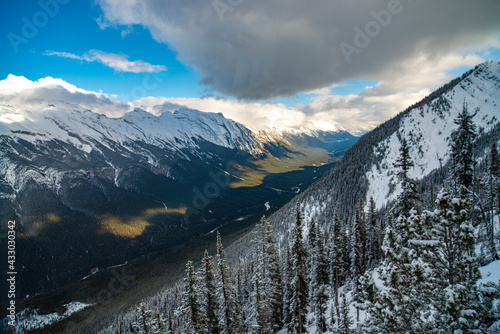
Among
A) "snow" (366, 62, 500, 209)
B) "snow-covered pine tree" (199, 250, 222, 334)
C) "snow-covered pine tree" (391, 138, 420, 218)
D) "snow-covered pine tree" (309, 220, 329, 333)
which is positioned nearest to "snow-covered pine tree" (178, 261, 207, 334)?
"snow-covered pine tree" (199, 250, 222, 334)

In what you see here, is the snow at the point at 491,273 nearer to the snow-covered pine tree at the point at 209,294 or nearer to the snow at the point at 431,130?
the snow-covered pine tree at the point at 209,294

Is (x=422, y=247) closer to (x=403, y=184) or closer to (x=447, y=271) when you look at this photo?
(x=447, y=271)

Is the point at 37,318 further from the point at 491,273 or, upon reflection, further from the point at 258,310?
the point at 491,273

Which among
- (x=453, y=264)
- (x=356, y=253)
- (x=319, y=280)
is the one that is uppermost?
(x=453, y=264)

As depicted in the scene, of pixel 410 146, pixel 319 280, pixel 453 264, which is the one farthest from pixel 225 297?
pixel 410 146

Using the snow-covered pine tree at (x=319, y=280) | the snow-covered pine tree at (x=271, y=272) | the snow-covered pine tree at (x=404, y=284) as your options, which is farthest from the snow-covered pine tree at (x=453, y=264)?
the snow-covered pine tree at (x=271, y=272)

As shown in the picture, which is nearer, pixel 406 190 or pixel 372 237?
pixel 406 190

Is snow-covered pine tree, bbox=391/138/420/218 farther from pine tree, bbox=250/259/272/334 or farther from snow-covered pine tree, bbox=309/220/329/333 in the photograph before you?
pine tree, bbox=250/259/272/334

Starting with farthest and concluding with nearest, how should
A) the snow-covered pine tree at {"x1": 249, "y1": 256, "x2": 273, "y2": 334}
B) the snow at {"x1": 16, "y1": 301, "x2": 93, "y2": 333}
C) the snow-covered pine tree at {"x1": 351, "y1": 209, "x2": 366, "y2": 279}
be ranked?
the snow at {"x1": 16, "y1": 301, "x2": 93, "y2": 333} → the snow-covered pine tree at {"x1": 351, "y1": 209, "x2": 366, "y2": 279} → the snow-covered pine tree at {"x1": 249, "y1": 256, "x2": 273, "y2": 334}

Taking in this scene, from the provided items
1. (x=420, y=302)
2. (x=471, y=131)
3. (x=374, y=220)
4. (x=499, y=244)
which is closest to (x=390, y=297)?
(x=420, y=302)
